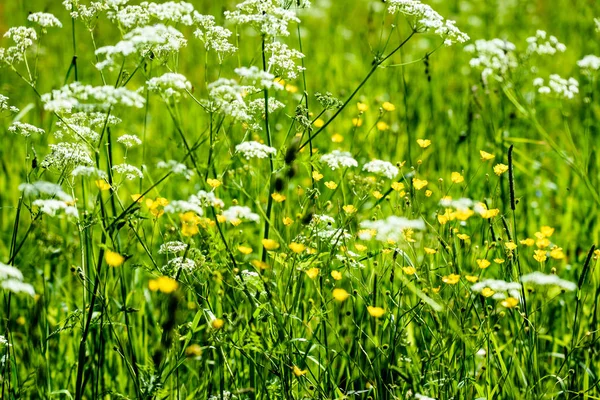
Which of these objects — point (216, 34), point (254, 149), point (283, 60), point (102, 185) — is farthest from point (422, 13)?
point (102, 185)

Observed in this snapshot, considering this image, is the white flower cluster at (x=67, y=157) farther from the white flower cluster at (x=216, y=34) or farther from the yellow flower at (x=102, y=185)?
the white flower cluster at (x=216, y=34)

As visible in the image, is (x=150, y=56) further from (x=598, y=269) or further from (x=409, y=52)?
(x=409, y=52)

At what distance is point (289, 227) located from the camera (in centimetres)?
282

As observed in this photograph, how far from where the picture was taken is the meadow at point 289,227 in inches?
90.1

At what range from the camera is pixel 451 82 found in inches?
249

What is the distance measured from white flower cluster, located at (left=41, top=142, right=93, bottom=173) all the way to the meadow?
0.01 m

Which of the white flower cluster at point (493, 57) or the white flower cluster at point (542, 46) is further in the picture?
the white flower cluster at point (542, 46)

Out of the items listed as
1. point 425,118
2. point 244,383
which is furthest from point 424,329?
point 425,118

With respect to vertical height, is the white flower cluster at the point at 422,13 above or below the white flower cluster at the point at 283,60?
above

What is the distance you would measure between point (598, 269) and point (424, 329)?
122 centimetres

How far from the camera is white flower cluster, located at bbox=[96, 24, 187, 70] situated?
6.88ft

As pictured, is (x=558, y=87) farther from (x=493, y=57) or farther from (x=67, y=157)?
(x=67, y=157)

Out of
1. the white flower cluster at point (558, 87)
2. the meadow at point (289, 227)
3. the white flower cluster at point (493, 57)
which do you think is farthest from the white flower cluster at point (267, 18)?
the white flower cluster at point (558, 87)

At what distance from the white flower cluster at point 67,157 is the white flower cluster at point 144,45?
1.13 feet
